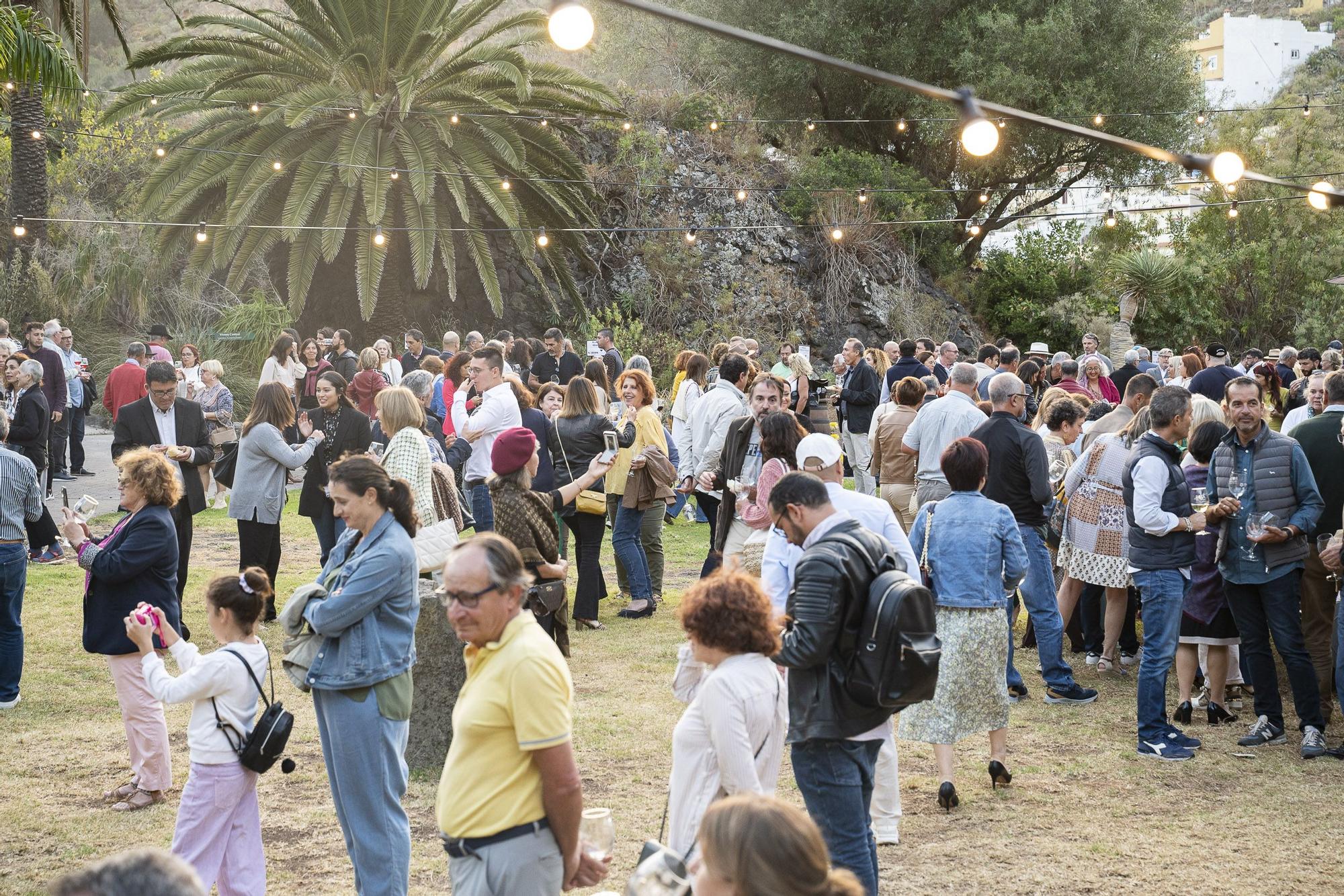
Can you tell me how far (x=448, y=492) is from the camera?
8.08 meters

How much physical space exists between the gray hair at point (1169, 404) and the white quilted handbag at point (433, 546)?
403cm

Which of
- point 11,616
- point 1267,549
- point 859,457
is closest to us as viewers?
point 1267,549

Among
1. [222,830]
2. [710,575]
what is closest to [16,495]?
[222,830]

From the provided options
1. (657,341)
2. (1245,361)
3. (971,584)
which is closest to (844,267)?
(657,341)

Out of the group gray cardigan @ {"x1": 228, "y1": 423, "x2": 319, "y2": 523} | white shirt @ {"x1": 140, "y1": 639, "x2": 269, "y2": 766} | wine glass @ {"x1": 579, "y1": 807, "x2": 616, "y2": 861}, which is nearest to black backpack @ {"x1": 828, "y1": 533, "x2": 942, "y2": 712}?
wine glass @ {"x1": 579, "y1": 807, "x2": 616, "y2": 861}

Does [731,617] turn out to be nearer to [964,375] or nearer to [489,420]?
[964,375]

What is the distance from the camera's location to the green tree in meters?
26.7

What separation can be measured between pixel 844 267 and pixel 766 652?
23.7 metres

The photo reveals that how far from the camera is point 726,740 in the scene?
3.78 metres

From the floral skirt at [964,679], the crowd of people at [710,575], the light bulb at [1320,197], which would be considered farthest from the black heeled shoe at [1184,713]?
the light bulb at [1320,197]

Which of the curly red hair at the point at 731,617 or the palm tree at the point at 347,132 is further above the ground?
the palm tree at the point at 347,132

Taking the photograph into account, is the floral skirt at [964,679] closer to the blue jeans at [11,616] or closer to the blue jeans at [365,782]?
the blue jeans at [365,782]

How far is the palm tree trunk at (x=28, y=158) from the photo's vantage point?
19.6 m

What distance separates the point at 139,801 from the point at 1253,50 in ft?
283
